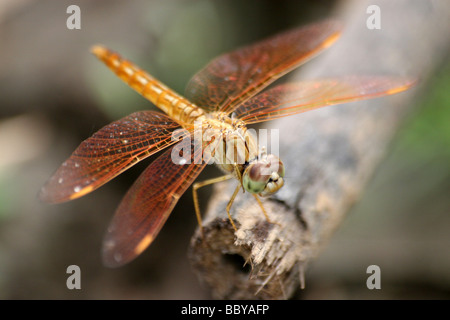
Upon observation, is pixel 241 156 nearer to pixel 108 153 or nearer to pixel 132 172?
pixel 108 153

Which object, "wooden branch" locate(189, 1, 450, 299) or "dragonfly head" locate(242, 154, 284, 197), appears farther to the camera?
"dragonfly head" locate(242, 154, 284, 197)

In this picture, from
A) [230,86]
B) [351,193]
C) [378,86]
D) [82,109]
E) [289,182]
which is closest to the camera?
[289,182]

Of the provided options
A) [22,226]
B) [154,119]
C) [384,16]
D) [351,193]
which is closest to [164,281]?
[22,226]

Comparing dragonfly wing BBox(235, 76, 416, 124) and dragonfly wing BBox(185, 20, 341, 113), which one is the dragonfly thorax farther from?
dragonfly wing BBox(185, 20, 341, 113)

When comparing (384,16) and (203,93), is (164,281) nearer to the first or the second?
(203,93)

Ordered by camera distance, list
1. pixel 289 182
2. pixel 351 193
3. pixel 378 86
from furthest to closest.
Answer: pixel 378 86
pixel 351 193
pixel 289 182

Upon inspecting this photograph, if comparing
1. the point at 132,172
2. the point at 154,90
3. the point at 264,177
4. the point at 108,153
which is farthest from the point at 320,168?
the point at 132,172

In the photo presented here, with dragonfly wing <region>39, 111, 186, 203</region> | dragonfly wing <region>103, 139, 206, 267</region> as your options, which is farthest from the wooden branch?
dragonfly wing <region>39, 111, 186, 203</region>
